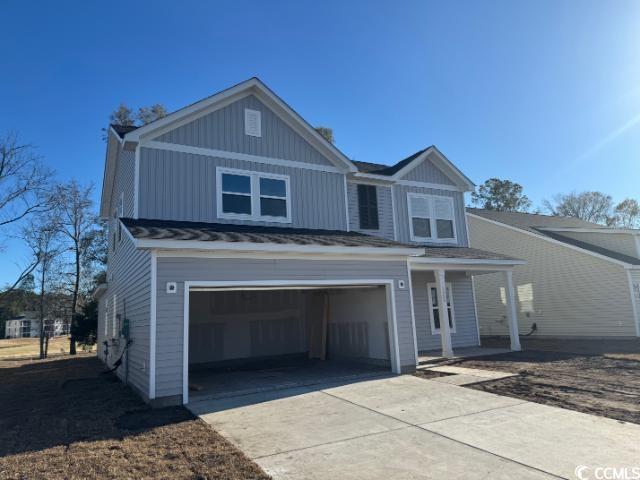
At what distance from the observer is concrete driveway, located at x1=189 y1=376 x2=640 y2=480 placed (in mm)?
4293

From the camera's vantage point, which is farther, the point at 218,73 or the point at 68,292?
the point at 68,292

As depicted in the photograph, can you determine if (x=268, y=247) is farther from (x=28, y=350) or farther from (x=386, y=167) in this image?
(x=28, y=350)

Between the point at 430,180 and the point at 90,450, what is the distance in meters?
13.3

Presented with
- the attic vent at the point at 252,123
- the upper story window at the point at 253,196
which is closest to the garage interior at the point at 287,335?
the upper story window at the point at 253,196

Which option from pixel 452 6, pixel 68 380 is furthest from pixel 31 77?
pixel 452 6

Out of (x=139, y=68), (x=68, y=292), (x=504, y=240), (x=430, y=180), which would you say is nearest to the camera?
(x=139, y=68)

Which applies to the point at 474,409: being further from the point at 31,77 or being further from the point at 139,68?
the point at 31,77

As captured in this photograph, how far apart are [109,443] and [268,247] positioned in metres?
4.40

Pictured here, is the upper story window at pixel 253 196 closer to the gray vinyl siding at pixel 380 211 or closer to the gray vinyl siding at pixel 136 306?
the gray vinyl siding at pixel 136 306

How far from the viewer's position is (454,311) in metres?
15.3

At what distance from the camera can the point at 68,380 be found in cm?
1218

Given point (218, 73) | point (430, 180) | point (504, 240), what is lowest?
point (504, 240)

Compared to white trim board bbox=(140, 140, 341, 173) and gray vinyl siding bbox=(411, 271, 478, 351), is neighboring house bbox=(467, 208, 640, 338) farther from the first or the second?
white trim board bbox=(140, 140, 341, 173)

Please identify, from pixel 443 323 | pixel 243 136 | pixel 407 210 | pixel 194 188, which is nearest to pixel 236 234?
pixel 194 188
